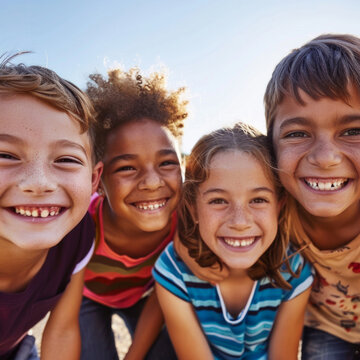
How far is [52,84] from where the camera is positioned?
1702 mm

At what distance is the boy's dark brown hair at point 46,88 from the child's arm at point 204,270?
2.77ft

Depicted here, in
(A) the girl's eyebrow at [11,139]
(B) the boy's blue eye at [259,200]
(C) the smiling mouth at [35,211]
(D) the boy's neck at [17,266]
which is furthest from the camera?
(B) the boy's blue eye at [259,200]

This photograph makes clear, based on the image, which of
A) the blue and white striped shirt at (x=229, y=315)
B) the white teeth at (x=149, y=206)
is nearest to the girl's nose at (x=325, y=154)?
the blue and white striped shirt at (x=229, y=315)

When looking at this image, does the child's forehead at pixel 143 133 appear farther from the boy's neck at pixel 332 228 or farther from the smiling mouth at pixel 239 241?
the boy's neck at pixel 332 228

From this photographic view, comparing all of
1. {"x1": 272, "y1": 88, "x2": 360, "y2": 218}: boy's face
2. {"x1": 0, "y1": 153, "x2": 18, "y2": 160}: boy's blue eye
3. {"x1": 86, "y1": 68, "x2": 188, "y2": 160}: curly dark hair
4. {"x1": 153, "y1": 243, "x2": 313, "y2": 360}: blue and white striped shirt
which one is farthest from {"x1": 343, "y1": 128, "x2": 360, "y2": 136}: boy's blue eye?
{"x1": 0, "y1": 153, "x2": 18, "y2": 160}: boy's blue eye

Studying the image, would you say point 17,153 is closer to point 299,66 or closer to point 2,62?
point 2,62

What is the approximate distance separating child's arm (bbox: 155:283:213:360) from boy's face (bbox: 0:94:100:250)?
68cm

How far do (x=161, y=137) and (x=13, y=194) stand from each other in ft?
3.16

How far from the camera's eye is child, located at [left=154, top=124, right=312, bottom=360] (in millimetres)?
1909

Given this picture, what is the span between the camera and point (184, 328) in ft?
6.51

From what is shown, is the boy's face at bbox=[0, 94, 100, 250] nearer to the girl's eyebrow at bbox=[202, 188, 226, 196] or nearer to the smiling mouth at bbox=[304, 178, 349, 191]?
the girl's eyebrow at bbox=[202, 188, 226, 196]

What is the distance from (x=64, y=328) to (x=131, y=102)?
4.53 ft

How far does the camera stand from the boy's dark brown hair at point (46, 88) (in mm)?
1588

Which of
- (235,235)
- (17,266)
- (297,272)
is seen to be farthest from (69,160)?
(297,272)
